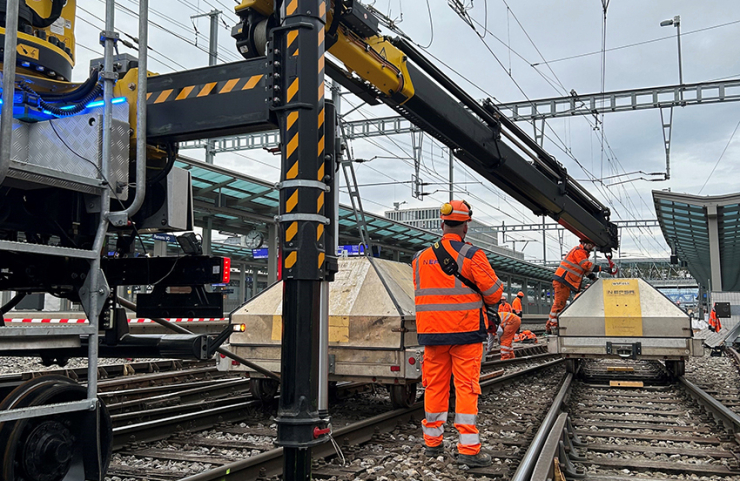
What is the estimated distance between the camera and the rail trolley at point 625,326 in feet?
31.5


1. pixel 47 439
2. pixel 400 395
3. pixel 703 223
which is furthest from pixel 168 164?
pixel 703 223

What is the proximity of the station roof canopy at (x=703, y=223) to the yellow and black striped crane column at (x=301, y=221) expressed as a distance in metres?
22.5

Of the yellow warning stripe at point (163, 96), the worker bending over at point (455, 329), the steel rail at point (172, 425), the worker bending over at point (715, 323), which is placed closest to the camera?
the yellow warning stripe at point (163, 96)

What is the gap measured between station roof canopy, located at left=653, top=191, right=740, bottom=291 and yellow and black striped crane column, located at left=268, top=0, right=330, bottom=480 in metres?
22.5

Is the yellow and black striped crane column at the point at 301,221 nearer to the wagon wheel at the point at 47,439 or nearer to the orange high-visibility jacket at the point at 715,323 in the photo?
the wagon wheel at the point at 47,439

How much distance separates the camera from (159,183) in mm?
4211

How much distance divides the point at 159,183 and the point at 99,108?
0.68m

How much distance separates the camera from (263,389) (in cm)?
732

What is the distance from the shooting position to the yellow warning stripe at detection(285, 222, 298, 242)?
129 inches

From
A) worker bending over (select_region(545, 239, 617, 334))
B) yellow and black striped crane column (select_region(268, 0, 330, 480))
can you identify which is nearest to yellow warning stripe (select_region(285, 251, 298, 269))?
yellow and black striped crane column (select_region(268, 0, 330, 480))

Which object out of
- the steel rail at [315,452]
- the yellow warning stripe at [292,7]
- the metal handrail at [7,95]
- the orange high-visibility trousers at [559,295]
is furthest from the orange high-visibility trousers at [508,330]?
the metal handrail at [7,95]

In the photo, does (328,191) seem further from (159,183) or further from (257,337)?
(257,337)

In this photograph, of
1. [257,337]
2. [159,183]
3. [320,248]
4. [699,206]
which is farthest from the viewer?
[699,206]

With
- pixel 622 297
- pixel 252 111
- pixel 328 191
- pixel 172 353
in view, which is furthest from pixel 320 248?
pixel 622 297
